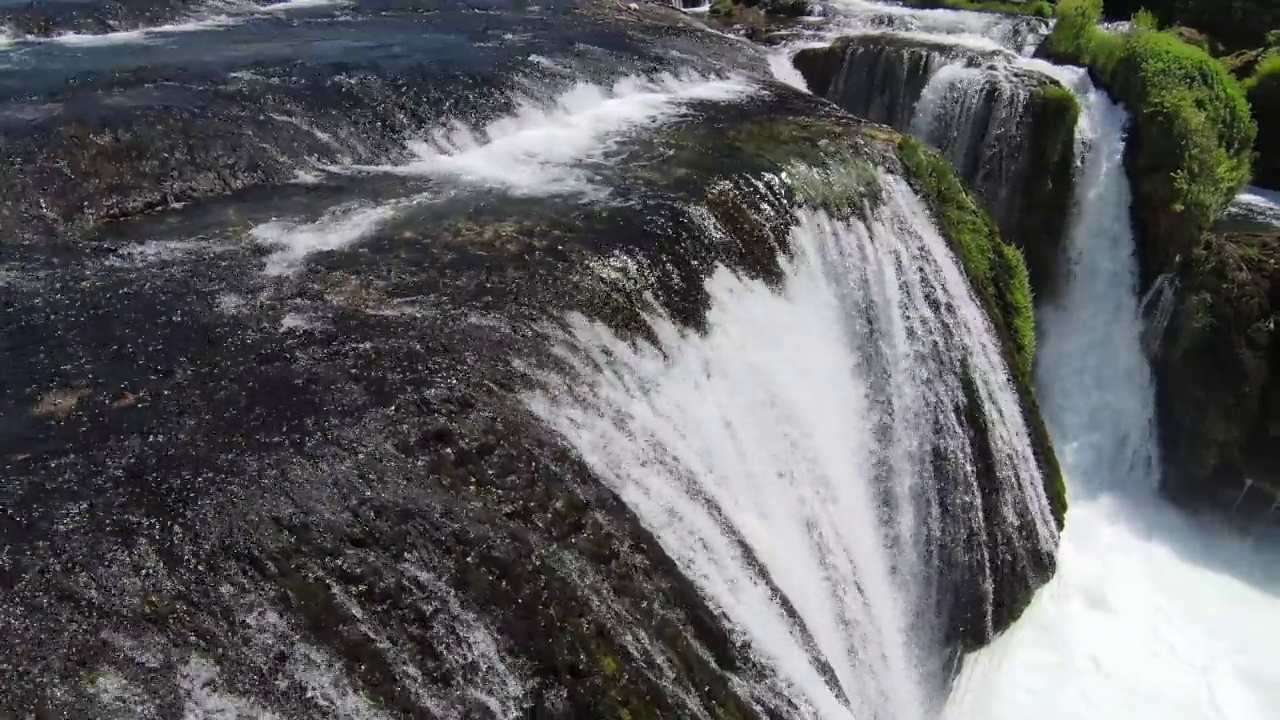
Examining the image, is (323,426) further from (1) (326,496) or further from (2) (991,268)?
(2) (991,268)

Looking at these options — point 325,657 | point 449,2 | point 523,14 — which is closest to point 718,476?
point 325,657

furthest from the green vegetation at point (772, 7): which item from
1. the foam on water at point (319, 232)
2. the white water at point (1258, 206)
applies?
the foam on water at point (319, 232)

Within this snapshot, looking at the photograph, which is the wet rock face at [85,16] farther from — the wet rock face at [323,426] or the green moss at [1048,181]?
the green moss at [1048,181]

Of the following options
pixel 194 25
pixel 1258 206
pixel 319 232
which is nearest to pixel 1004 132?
pixel 1258 206

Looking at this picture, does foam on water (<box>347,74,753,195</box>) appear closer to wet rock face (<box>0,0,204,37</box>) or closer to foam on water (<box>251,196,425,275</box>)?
foam on water (<box>251,196,425,275</box>)

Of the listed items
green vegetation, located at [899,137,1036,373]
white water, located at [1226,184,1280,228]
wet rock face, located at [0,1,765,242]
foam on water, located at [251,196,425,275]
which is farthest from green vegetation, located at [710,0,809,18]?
foam on water, located at [251,196,425,275]

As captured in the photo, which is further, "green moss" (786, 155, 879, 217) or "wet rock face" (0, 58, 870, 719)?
"green moss" (786, 155, 879, 217)
